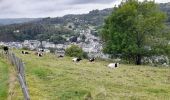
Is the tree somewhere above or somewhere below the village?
above

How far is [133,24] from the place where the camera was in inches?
2350

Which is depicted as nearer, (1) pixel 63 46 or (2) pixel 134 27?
(2) pixel 134 27

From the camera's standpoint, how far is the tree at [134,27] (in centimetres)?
5900

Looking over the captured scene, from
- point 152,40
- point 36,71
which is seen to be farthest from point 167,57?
point 36,71

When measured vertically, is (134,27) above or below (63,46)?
above

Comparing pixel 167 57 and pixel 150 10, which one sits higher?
pixel 150 10

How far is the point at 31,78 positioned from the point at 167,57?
41.8 metres

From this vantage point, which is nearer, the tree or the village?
the tree

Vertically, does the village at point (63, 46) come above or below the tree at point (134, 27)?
below

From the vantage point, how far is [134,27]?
59750 mm

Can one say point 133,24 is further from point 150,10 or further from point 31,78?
point 31,78

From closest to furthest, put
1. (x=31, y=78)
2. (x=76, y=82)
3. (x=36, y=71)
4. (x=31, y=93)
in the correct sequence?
1. (x=31, y=93)
2. (x=76, y=82)
3. (x=31, y=78)
4. (x=36, y=71)

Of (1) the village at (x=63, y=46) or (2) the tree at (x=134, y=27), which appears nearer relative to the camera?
(2) the tree at (x=134, y=27)

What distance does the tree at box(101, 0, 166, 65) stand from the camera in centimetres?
5900
